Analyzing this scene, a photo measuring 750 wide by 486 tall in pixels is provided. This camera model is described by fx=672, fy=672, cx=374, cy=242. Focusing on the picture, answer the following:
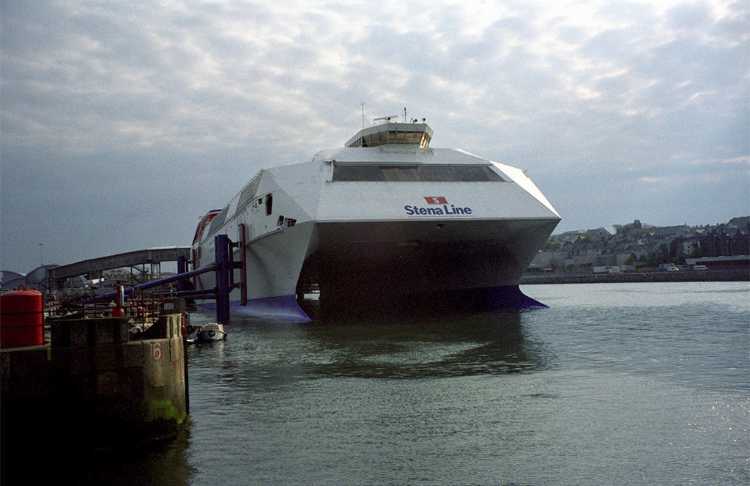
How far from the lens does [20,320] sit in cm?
948

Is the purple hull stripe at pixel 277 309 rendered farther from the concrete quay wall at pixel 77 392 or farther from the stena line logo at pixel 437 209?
the concrete quay wall at pixel 77 392

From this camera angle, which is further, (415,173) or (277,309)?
(277,309)

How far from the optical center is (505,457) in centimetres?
892

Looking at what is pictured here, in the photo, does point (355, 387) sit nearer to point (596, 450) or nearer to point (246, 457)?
point (246, 457)

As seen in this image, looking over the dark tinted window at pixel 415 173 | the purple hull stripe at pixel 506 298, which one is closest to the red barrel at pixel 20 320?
the dark tinted window at pixel 415 173

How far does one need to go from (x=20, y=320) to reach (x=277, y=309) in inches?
931

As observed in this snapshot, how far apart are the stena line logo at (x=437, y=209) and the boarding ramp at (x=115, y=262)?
155 ft

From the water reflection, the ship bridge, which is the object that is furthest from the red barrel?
the ship bridge

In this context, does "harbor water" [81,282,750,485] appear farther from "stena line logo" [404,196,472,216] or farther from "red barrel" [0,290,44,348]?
"stena line logo" [404,196,472,216]

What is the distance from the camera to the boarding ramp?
73.7 metres

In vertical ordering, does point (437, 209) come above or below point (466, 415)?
above

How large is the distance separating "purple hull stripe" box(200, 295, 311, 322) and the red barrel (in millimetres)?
21165

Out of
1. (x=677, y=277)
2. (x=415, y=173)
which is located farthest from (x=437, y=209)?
(x=677, y=277)

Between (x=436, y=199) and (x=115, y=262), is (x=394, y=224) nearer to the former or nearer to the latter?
(x=436, y=199)
